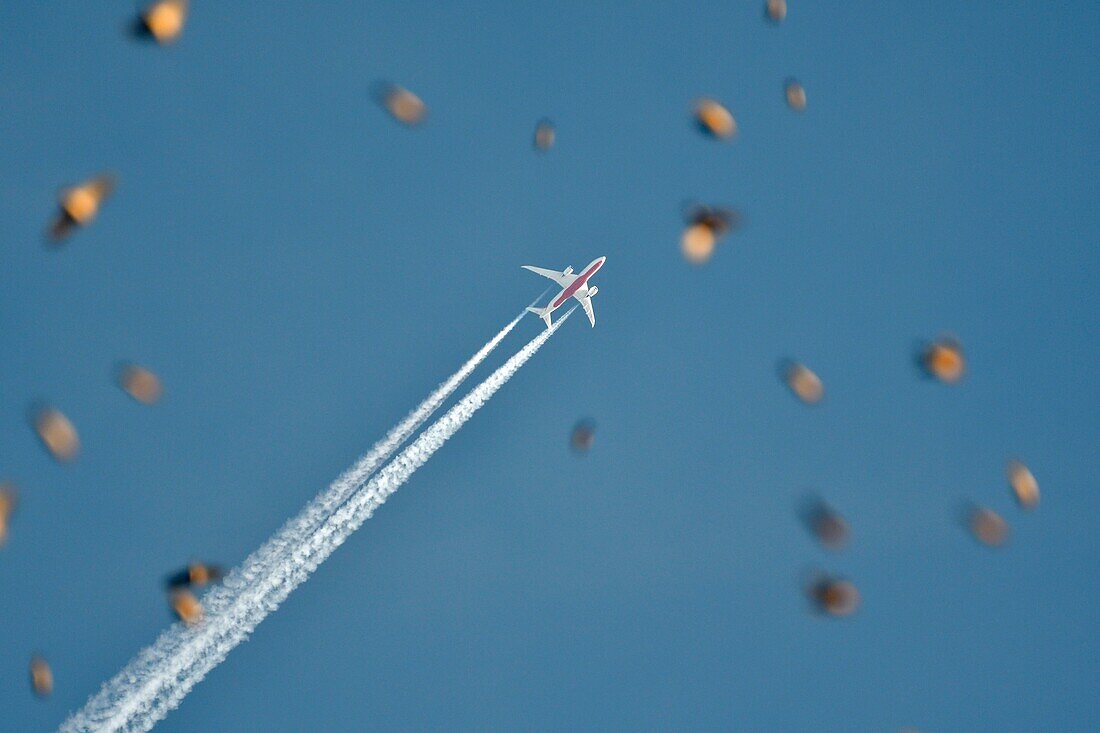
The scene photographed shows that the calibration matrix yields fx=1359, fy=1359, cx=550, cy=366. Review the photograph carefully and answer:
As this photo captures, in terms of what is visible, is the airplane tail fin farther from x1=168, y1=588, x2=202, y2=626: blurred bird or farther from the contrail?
x1=168, y1=588, x2=202, y2=626: blurred bird

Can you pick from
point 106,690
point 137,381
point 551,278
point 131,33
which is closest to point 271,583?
point 106,690

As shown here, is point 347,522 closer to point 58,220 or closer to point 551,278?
point 58,220

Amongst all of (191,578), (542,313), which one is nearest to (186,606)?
(191,578)

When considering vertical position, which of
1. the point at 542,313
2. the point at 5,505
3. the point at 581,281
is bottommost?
the point at 5,505

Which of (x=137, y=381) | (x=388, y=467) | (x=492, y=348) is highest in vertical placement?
(x=492, y=348)

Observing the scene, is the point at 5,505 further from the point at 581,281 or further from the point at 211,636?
the point at 581,281

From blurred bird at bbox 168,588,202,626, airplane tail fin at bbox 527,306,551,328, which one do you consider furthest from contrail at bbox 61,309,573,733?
airplane tail fin at bbox 527,306,551,328
